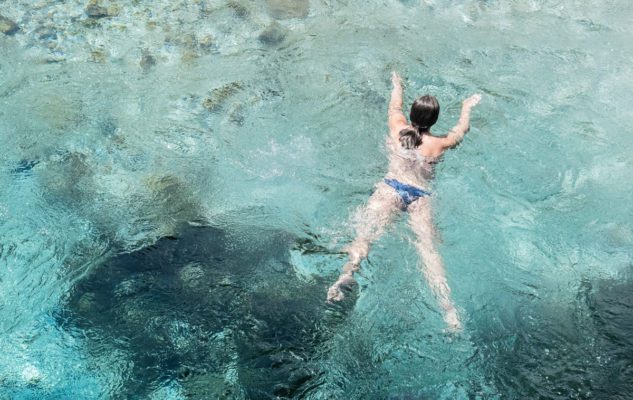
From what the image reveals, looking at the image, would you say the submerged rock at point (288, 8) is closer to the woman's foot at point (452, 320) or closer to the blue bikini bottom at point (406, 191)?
the blue bikini bottom at point (406, 191)

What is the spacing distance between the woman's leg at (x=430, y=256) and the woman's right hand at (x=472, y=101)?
1.55 meters

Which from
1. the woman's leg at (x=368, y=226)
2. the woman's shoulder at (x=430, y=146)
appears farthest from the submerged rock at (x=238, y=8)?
the woman's leg at (x=368, y=226)

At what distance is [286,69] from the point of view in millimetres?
7883

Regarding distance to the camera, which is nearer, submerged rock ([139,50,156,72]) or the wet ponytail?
the wet ponytail

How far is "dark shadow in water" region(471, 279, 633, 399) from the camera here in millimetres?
4742

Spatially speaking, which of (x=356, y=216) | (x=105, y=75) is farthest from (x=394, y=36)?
(x=105, y=75)

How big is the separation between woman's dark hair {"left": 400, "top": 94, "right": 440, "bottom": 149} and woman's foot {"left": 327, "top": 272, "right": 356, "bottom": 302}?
1588mm

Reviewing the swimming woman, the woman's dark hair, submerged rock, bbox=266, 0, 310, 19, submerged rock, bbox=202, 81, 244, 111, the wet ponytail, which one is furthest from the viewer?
submerged rock, bbox=266, 0, 310, 19

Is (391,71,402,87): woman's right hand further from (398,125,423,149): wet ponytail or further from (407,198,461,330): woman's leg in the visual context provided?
(407,198,461,330): woman's leg

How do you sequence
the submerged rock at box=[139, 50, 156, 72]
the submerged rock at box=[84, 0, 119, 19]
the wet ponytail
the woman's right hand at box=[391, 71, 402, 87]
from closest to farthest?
the wet ponytail < the woman's right hand at box=[391, 71, 402, 87] < the submerged rock at box=[139, 50, 156, 72] < the submerged rock at box=[84, 0, 119, 19]

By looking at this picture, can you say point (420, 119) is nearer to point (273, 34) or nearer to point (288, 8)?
point (273, 34)

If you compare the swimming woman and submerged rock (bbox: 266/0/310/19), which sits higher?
submerged rock (bbox: 266/0/310/19)

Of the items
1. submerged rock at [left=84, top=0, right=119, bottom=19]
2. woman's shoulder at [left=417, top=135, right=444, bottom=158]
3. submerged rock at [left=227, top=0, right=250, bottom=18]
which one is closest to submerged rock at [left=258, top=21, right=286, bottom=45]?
submerged rock at [left=227, top=0, right=250, bottom=18]

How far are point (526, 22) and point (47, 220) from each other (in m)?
7.15
